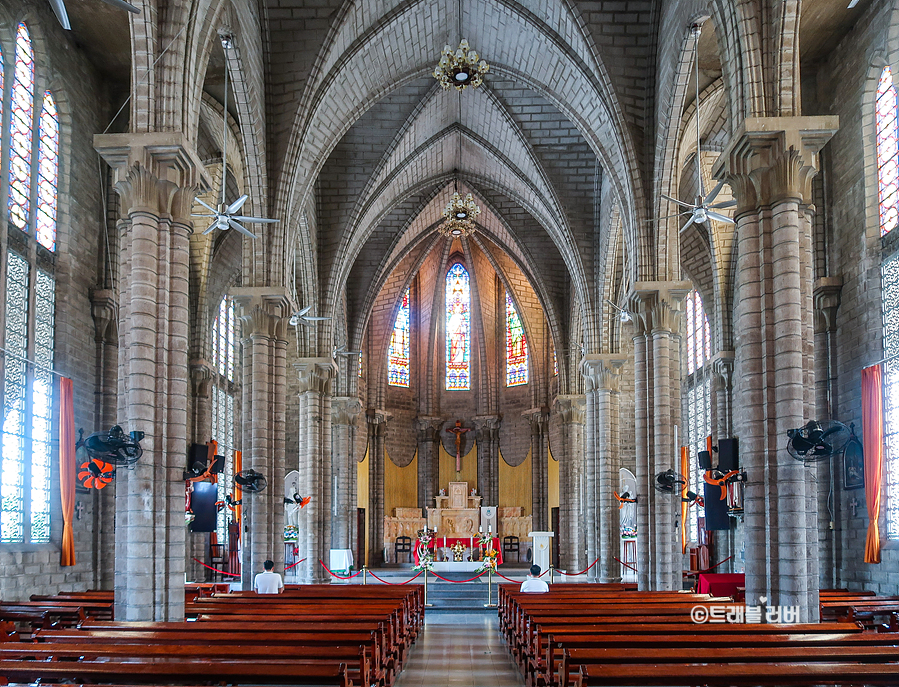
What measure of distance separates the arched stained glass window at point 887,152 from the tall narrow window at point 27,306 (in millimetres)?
17876

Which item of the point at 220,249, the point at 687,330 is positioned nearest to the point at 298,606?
the point at 220,249

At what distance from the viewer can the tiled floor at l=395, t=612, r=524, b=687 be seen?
1314 centimetres

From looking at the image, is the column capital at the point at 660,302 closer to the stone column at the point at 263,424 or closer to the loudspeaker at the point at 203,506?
the stone column at the point at 263,424

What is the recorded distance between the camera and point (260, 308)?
20766 mm

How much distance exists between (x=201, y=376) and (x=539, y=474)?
17912 mm

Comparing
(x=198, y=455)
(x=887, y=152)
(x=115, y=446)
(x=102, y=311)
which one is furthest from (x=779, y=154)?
(x=102, y=311)

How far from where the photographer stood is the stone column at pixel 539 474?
40781 mm

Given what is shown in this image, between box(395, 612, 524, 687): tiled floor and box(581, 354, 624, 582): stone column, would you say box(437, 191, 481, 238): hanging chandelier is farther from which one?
box(395, 612, 524, 687): tiled floor

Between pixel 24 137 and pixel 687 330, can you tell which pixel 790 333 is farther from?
pixel 687 330

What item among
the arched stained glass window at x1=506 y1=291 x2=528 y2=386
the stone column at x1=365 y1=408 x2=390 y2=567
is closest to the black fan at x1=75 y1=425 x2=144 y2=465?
the stone column at x1=365 y1=408 x2=390 y2=567

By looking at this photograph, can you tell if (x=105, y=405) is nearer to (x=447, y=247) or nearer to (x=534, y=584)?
(x=534, y=584)

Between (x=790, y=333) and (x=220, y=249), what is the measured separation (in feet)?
70.9

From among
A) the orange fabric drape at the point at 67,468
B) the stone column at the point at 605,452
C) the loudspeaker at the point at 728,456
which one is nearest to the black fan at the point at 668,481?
the loudspeaker at the point at 728,456

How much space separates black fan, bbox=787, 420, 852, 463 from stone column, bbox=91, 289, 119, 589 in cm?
1514
